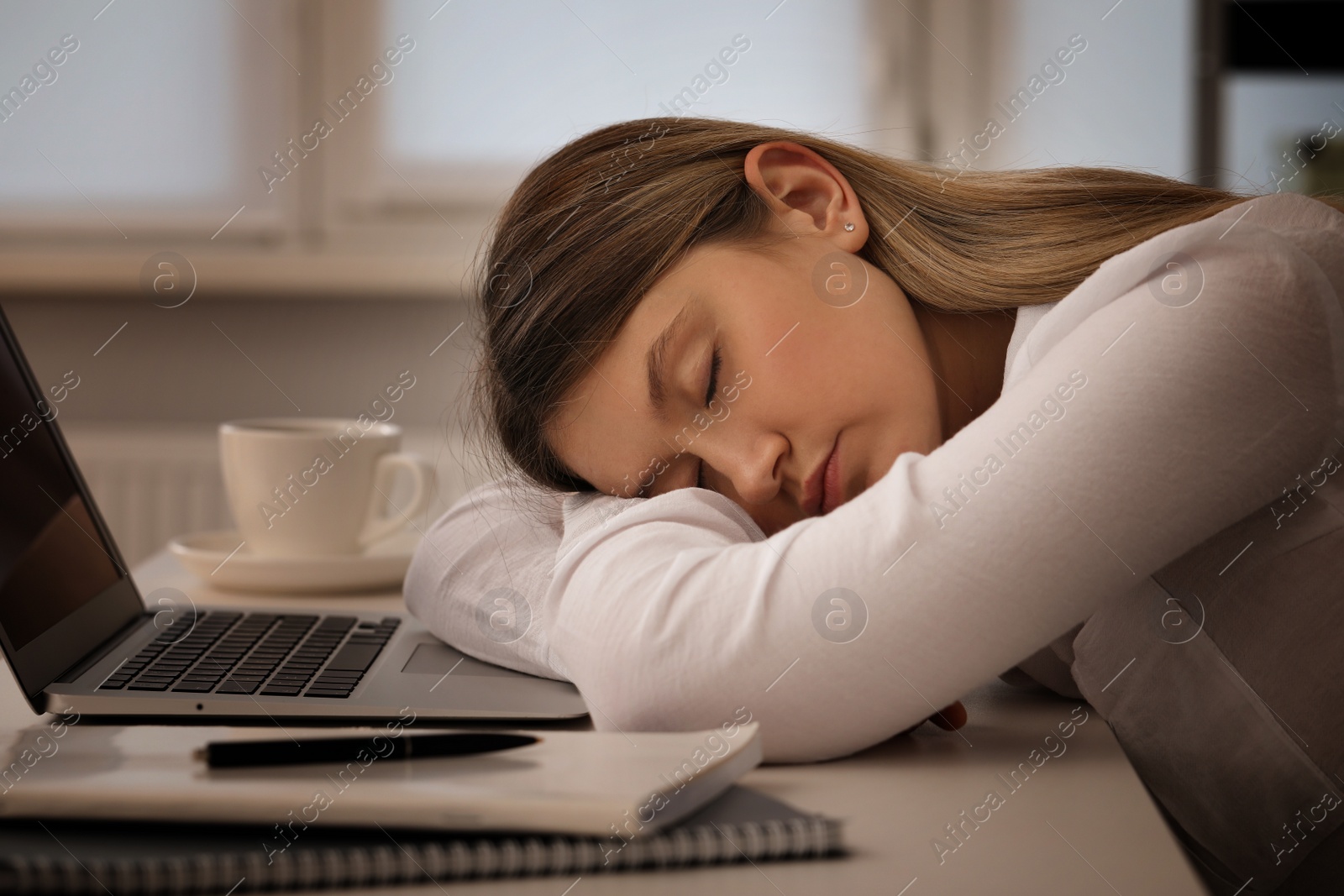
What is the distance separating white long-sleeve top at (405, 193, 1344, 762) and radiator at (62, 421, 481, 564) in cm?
140

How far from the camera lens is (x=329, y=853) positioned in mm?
→ 332

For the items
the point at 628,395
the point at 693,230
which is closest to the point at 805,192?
the point at 693,230

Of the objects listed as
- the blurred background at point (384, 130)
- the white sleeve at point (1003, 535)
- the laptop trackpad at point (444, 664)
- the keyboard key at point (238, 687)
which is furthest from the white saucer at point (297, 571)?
the blurred background at point (384, 130)

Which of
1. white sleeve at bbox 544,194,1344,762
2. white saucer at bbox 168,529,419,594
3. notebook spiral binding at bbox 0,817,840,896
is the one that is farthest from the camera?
white saucer at bbox 168,529,419,594

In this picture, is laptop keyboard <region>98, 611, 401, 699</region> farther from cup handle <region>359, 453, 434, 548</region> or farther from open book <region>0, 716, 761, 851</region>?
cup handle <region>359, 453, 434, 548</region>

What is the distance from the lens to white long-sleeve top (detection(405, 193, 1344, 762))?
466 mm

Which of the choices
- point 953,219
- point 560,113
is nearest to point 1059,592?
point 953,219

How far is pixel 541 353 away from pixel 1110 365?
35cm

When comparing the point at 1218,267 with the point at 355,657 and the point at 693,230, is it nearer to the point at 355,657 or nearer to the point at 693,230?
the point at 693,230

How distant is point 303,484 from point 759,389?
19.6 inches

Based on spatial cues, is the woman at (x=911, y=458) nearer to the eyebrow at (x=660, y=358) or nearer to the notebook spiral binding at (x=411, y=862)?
the eyebrow at (x=660, y=358)

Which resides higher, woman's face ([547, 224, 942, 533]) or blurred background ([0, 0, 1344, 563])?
blurred background ([0, 0, 1344, 563])

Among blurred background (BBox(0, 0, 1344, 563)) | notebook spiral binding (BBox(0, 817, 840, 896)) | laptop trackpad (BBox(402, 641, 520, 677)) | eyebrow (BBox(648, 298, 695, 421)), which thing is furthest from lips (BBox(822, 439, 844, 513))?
blurred background (BBox(0, 0, 1344, 563))

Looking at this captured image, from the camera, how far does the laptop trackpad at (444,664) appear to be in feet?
2.11
